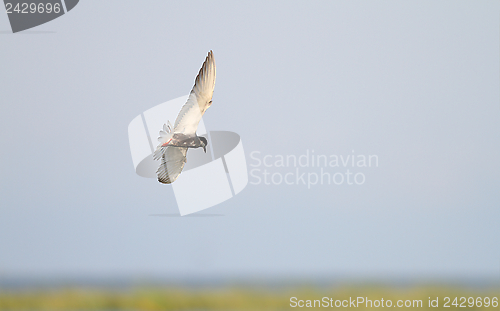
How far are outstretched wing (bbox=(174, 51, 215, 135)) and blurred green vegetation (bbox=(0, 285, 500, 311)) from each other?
1.02 metres

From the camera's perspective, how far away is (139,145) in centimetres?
233

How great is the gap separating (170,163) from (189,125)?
267 mm

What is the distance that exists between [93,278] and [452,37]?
271 cm

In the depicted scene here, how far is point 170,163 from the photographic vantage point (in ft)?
7.52

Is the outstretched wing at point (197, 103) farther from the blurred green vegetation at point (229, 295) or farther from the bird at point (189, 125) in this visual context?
the blurred green vegetation at point (229, 295)

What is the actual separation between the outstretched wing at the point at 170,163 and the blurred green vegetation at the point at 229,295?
70cm

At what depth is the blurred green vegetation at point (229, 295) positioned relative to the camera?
7.71 ft

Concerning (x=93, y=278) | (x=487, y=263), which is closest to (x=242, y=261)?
(x=93, y=278)

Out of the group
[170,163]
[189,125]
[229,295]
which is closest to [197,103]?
[189,125]

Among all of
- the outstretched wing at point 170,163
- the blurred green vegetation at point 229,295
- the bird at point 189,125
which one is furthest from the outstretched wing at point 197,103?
the blurred green vegetation at point 229,295

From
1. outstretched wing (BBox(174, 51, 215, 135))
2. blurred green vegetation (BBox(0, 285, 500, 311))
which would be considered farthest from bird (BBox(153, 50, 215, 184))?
blurred green vegetation (BBox(0, 285, 500, 311))

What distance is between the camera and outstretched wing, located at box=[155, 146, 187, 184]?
226 cm

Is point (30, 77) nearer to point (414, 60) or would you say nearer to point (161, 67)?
point (161, 67)

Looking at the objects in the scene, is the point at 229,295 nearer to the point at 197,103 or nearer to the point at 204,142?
the point at 204,142
